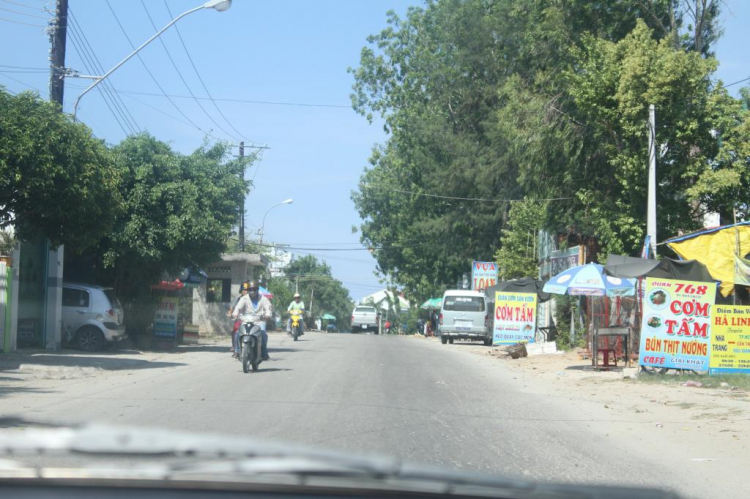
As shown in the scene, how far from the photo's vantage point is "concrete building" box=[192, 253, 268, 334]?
3928cm

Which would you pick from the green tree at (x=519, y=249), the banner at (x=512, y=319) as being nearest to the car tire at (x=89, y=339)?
the banner at (x=512, y=319)

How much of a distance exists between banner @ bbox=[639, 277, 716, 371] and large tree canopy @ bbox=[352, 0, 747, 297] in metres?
6.62

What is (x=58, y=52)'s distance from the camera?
60.5ft

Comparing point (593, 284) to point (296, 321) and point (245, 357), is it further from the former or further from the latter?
point (296, 321)

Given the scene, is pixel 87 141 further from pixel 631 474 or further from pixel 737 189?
pixel 737 189

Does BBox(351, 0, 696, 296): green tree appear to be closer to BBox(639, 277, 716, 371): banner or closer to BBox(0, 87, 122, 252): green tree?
BBox(639, 277, 716, 371): banner

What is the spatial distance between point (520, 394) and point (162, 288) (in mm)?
17150

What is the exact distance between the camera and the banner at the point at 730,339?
1438cm

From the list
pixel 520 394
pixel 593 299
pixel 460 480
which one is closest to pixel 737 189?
pixel 593 299

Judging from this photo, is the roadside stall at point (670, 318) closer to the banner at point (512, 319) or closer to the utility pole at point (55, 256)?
the banner at point (512, 319)

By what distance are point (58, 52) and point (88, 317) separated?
22.3ft

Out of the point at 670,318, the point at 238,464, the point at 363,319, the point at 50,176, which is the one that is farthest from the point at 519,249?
the point at 238,464

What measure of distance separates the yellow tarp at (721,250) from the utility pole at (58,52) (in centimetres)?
1495

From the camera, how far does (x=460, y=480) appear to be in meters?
2.14
